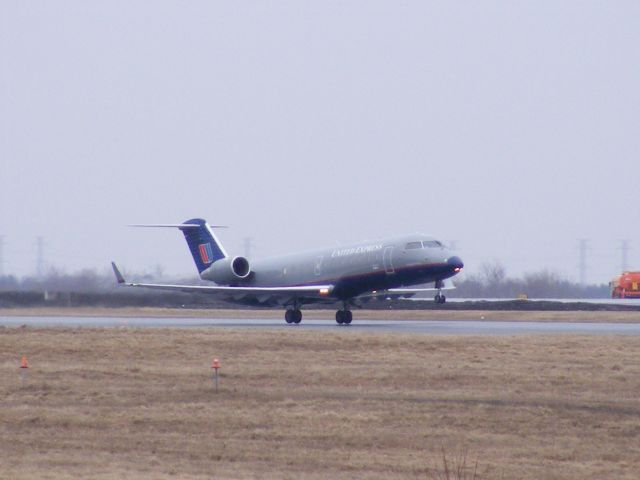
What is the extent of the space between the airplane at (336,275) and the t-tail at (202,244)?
0.54 m

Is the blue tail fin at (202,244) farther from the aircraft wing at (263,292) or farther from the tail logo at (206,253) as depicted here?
the aircraft wing at (263,292)

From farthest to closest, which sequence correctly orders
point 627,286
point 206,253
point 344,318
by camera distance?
point 627,286 → point 206,253 → point 344,318

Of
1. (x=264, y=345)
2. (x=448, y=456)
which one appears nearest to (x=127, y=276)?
(x=264, y=345)

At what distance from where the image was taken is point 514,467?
15062 mm

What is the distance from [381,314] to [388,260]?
35.5ft

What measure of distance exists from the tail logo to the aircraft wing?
472cm

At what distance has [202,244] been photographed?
53594 mm

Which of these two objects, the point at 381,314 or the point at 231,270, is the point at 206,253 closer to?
the point at 231,270

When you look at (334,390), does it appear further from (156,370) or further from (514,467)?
(514,467)

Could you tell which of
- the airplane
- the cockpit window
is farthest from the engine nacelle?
the cockpit window

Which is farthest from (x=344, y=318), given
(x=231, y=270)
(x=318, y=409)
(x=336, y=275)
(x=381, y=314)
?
(x=318, y=409)

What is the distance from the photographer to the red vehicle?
76.8 meters

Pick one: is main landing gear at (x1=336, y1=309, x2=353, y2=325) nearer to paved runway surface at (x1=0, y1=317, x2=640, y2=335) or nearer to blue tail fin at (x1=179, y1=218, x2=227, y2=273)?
paved runway surface at (x1=0, y1=317, x2=640, y2=335)

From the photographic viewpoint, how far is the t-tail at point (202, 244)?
5316cm
